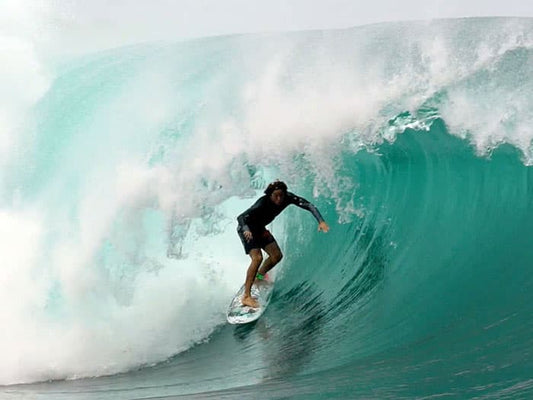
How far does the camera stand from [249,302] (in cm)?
750

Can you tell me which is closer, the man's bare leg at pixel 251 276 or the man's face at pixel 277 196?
the man's face at pixel 277 196

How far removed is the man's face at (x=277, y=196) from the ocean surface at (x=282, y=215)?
49.0 inches

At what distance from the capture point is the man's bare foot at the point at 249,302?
7477 millimetres

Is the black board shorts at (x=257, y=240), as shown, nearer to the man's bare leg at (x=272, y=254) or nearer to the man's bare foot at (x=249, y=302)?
the man's bare leg at (x=272, y=254)

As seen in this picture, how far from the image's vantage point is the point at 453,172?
9062 mm

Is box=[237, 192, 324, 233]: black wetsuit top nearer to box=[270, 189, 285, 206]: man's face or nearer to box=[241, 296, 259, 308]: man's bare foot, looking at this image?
box=[270, 189, 285, 206]: man's face

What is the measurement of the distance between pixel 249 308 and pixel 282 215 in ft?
7.73

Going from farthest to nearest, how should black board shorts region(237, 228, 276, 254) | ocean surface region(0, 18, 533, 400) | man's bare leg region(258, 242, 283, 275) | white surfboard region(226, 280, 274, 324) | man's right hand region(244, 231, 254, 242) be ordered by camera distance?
white surfboard region(226, 280, 274, 324) → man's bare leg region(258, 242, 283, 275) → black board shorts region(237, 228, 276, 254) → man's right hand region(244, 231, 254, 242) → ocean surface region(0, 18, 533, 400)

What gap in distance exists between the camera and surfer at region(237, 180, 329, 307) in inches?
279

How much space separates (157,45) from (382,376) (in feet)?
26.4

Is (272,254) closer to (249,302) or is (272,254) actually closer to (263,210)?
(263,210)

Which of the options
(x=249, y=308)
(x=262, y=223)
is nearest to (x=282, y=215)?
(x=249, y=308)

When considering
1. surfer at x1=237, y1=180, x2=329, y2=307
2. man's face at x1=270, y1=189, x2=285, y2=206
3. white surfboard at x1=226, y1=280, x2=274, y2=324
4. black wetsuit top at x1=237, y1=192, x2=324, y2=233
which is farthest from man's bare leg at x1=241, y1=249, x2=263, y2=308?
man's face at x1=270, y1=189, x2=285, y2=206

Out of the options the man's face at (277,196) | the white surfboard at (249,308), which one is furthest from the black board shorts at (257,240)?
the white surfboard at (249,308)
